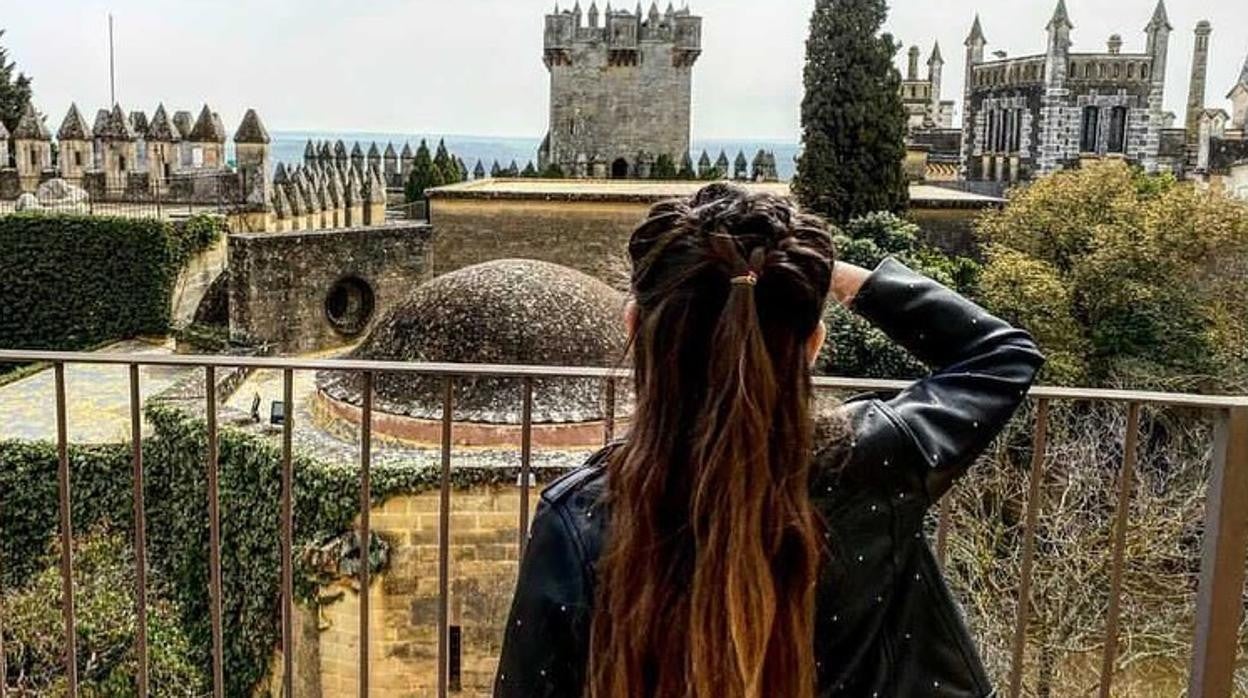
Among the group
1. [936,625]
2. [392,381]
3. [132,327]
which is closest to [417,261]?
[132,327]

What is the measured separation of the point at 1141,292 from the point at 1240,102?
2580 cm

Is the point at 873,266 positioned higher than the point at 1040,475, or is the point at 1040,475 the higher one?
the point at 1040,475

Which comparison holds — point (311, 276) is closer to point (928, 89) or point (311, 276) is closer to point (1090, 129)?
point (1090, 129)

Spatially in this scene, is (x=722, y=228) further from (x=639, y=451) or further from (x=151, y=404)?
(x=151, y=404)

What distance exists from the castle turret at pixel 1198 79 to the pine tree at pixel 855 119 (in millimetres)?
20919

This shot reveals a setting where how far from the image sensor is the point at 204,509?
1360 centimetres

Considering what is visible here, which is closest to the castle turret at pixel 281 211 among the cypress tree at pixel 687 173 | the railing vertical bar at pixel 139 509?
the cypress tree at pixel 687 173

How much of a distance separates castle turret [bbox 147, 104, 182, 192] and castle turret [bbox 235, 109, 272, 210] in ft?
12.1

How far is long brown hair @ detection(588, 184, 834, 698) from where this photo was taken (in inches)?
57.6

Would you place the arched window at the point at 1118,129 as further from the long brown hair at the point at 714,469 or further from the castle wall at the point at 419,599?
the long brown hair at the point at 714,469

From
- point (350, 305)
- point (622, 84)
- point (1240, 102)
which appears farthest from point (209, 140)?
point (1240, 102)

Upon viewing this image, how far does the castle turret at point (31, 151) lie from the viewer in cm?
2547

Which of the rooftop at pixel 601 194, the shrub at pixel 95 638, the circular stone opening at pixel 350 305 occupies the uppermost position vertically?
the rooftop at pixel 601 194

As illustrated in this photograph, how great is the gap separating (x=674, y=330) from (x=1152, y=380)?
15.0 metres
